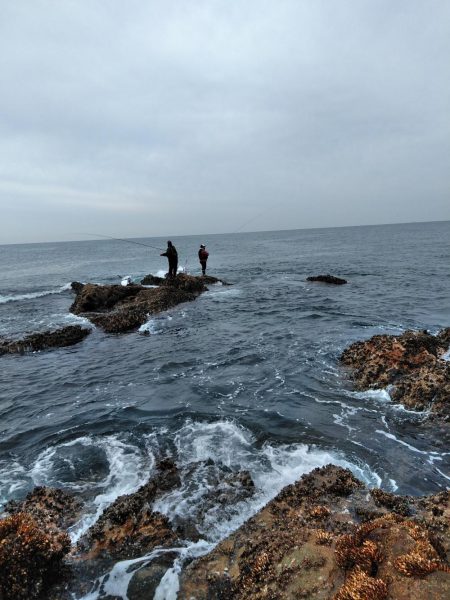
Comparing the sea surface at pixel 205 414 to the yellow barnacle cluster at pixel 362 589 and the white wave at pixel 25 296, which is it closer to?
the yellow barnacle cluster at pixel 362 589

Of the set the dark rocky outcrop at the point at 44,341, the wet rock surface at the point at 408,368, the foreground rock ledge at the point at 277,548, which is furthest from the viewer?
the dark rocky outcrop at the point at 44,341

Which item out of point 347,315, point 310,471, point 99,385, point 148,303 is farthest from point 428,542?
point 148,303

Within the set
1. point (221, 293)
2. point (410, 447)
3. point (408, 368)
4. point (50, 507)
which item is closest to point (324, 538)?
point (410, 447)

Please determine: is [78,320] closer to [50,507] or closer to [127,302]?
[127,302]

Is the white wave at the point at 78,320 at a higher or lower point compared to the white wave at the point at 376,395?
higher

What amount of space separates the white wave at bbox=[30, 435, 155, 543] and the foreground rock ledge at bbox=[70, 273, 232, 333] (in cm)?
1066

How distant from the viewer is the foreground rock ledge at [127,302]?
66.5 feet

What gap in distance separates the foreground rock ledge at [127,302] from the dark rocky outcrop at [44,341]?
1.81 meters

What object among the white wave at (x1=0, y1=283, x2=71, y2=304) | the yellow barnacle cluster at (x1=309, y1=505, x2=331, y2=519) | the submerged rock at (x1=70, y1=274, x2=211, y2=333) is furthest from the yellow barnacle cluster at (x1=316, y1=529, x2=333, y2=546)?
the white wave at (x1=0, y1=283, x2=71, y2=304)

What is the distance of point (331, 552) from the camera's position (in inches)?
184

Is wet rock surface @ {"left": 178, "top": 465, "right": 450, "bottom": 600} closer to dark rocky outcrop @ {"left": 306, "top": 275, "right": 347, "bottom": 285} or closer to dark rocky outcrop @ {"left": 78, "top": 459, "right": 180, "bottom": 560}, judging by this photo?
dark rocky outcrop @ {"left": 78, "top": 459, "right": 180, "bottom": 560}

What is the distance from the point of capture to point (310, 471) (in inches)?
296

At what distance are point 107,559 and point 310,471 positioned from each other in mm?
4060

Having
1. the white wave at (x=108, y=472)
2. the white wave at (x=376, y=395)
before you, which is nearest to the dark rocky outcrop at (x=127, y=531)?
the white wave at (x=108, y=472)
